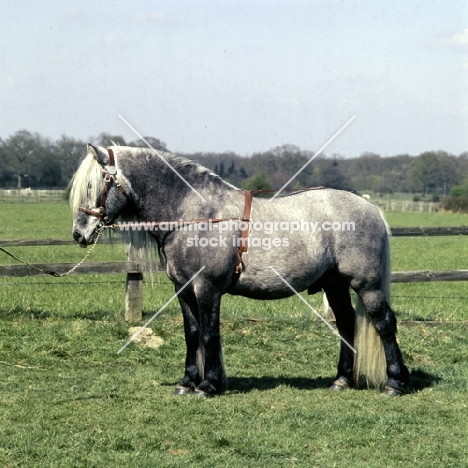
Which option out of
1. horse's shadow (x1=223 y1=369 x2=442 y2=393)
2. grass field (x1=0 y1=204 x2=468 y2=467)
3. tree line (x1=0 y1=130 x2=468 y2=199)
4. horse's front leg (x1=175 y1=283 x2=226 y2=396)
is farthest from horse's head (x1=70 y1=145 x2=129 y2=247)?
tree line (x1=0 y1=130 x2=468 y2=199)

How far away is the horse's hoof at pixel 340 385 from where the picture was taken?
6652 millimetres

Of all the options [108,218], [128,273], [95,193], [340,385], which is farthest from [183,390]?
[128,273]

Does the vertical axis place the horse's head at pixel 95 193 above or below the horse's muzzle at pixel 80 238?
above

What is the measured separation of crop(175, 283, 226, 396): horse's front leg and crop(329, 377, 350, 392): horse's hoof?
1.11 meters

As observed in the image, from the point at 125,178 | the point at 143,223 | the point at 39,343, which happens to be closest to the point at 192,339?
the point at 143,223

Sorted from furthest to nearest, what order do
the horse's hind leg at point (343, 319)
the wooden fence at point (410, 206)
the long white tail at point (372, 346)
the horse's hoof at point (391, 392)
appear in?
the wooden fence at point (410, 206)
the horse's hind leg at point (343, 319)
the long white tail at point (372, 346)
the horse's hoof at point (391, 392)

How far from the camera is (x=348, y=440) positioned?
4.99 m

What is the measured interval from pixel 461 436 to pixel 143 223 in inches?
122

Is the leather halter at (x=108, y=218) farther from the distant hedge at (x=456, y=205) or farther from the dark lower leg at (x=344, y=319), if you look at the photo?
the distant hedge at (x=456, y=205)

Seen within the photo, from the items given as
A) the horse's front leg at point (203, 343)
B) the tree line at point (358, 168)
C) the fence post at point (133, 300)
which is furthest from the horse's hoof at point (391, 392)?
the tree line at point (358, 168)

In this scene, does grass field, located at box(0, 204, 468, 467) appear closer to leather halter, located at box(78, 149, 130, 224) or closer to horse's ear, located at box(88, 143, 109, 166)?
leather halter, located at box(78, 149, 130, 224)

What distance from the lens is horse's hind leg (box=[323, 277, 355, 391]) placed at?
681 centimetres

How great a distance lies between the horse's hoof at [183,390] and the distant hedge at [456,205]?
46.1 metres

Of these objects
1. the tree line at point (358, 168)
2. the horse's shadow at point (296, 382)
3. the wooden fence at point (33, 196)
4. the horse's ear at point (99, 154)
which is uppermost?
the tree line at point (358, 168)
